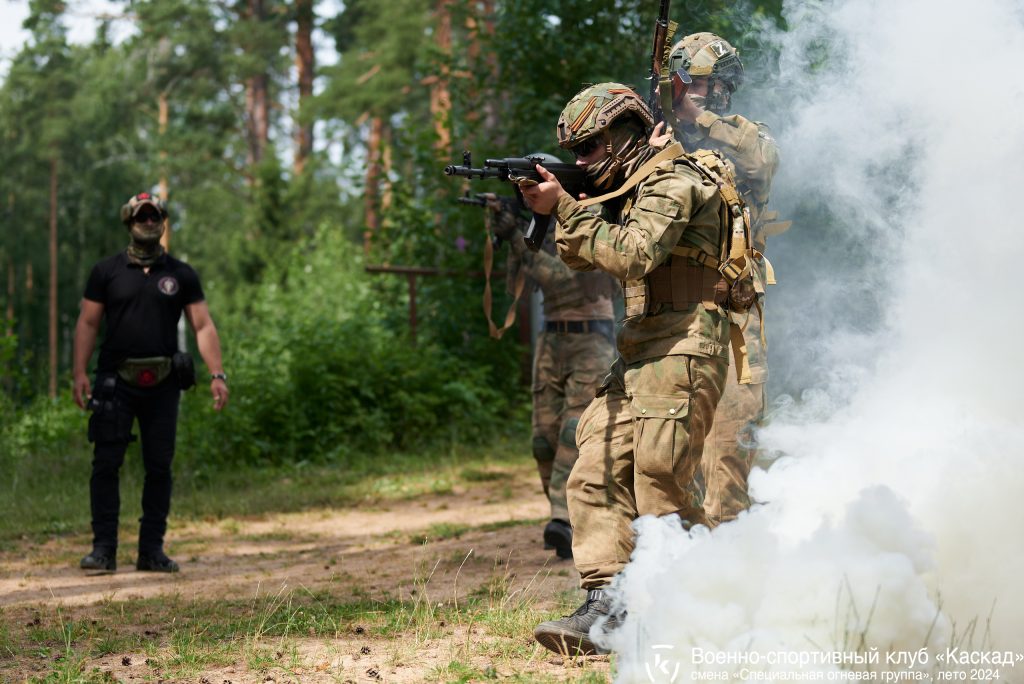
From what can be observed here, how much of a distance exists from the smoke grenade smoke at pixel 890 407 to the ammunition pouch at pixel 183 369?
3.54 m

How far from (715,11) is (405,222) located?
605 cm


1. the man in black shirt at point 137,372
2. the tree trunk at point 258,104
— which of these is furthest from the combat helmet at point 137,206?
the tree trunk at point 258,104

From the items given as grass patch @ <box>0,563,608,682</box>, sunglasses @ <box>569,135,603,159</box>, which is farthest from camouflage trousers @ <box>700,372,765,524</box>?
sunglasses @ <box>569,135,603,159</box>

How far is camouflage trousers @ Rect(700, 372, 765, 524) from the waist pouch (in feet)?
10.8

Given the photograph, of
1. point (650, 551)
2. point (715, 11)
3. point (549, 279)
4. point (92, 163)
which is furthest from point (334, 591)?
point (92, 163)

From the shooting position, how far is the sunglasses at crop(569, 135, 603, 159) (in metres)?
4.48

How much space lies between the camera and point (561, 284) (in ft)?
23.3

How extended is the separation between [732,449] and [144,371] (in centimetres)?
350

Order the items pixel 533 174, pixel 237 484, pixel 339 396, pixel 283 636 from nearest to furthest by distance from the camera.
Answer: pixel 533 174 < pixel 283 636 < pixel 237 484 < pixel 339 396

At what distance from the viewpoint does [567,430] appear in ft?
22.3

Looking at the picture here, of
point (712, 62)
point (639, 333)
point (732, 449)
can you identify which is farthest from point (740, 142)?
point (639, 333)

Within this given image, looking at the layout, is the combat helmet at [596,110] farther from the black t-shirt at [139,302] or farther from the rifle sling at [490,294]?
the black t-shirt at [139,302]

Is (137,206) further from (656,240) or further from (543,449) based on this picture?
(656,240)

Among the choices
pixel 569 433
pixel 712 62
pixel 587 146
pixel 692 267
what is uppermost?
pixel 712 62
